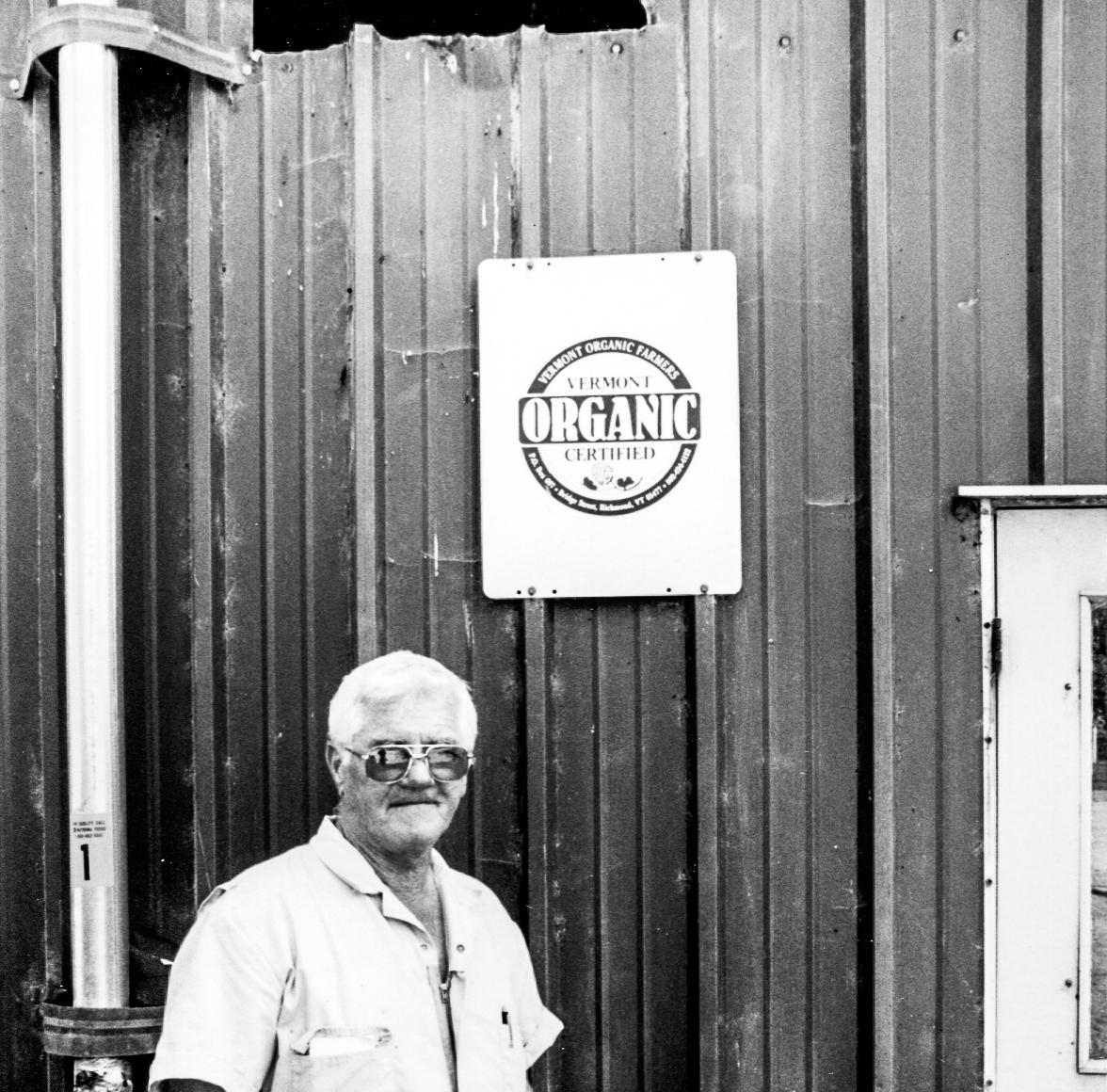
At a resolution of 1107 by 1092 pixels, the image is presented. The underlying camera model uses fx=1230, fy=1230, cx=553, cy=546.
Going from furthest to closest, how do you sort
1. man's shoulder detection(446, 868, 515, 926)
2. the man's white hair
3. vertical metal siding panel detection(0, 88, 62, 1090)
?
vertical metal siding panel detection(0, 88, 62, 1090) → man's shoulder detection(446, 868, 515, 926) → the man's white hair

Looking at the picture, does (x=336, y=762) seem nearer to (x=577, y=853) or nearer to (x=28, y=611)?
(x=577, y=853)

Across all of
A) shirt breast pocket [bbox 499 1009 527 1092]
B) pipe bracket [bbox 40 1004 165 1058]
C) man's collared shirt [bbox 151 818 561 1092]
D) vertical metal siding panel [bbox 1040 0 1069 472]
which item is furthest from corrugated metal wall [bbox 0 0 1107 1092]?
man's collared shirt [bbox 151 818 561 1092]

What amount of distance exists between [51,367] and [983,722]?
8.64ft

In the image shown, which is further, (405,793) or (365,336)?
(365,336)

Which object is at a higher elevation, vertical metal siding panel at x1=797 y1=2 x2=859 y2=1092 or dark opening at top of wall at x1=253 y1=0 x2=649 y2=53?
dark opening at top of wall at x1=253 y1=0 x2=649 y2=53

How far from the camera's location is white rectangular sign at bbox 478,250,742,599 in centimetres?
Result: 322

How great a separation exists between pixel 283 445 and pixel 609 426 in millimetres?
871

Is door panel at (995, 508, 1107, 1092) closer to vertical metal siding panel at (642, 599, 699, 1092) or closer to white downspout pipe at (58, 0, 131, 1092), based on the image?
vertical metal siding panel at (642, 599, 699, 1092)

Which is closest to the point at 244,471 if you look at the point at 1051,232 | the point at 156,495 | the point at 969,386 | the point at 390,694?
the point at 156,495

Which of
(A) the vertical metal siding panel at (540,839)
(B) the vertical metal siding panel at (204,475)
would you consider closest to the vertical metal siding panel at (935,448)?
(A) the vertical metal siding panel at (540,839)

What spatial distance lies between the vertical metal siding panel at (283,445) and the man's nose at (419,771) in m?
0.78

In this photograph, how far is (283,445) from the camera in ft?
10.8

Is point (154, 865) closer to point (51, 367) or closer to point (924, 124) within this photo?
point (51, 367)

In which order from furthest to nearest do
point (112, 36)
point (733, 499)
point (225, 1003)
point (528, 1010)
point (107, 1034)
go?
point (733, 499)
point (112, 36)
point (107, 1034)
point (528, 1010)
point (225, 1003)
